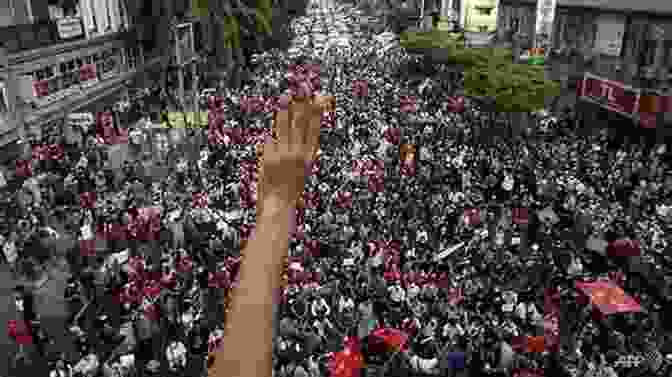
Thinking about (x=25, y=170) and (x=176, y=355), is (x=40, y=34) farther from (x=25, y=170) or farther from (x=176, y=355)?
(x=176, y=355)

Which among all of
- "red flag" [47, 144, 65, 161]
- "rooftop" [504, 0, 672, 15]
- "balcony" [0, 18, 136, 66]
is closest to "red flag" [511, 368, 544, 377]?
"red flag" [47, 144, 65, 161]

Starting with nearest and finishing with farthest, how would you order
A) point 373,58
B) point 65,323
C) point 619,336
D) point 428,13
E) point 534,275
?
1. point 619,336
2. point 65,323
3. point 534,275
4. point 373,58
5. point 428,13

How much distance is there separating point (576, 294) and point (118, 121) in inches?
1071

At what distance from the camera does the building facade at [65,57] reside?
27.7 m

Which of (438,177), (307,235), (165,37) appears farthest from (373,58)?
(307,235)

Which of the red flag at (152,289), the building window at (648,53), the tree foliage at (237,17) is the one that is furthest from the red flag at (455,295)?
the tree foliage at (237,17)

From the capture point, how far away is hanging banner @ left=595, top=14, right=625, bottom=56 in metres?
31.5

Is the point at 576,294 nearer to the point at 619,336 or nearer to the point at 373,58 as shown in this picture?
the point at 619,336

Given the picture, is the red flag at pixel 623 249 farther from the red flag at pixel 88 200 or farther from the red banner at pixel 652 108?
the red flag at pixel 88 200

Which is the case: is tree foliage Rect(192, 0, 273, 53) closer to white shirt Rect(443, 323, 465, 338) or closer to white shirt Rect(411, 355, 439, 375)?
white shirt Rect(443, 323, 465, 338)

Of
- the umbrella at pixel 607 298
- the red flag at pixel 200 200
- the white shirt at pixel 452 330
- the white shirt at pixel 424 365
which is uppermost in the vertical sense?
the red flag at pixel 200 200

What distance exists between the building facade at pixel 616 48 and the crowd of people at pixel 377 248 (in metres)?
3.40

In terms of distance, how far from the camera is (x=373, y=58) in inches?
2090

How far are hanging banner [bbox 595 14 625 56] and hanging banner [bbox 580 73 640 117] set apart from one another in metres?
2.28
